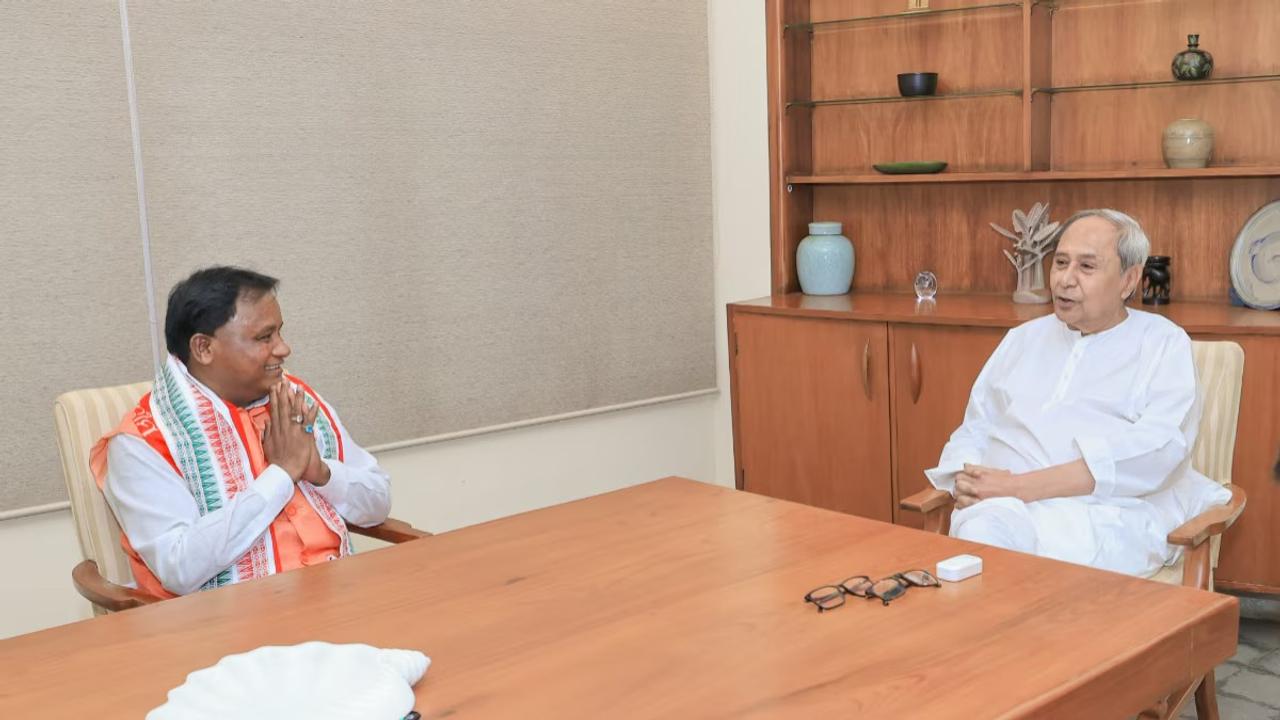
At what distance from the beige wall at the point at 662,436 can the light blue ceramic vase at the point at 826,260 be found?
0.26 metres

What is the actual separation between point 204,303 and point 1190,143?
2991 mm

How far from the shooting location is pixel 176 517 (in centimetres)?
253

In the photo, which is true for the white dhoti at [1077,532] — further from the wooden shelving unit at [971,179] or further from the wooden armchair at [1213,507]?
the wooden shelving unit at [971,179]

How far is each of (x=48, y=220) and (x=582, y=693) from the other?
2.58 meters

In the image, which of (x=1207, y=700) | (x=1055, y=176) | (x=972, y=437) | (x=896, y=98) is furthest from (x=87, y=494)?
(x=896, y=98)

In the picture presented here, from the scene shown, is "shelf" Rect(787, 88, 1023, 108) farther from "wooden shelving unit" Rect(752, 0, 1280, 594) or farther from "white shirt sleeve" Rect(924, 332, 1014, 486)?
"white shirt sleeve" Rect(924, 332, 1014, 486)

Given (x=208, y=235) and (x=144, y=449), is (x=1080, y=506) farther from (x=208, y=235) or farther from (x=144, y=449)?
(x=208, y=235)

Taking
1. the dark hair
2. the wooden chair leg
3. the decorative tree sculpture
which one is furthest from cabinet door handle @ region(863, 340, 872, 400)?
the dark hair

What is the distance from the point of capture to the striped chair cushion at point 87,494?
275 cm

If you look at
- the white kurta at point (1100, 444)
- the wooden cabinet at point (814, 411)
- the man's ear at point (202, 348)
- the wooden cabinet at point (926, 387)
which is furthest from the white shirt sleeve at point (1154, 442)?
the man's ear at point (202, 348)

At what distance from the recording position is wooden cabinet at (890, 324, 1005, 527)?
4.13m

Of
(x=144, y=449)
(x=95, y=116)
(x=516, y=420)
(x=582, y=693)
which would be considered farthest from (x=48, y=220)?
(x=582, y=693)

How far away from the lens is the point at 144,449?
8.35 ft

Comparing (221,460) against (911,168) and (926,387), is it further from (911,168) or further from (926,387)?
(911,168)
